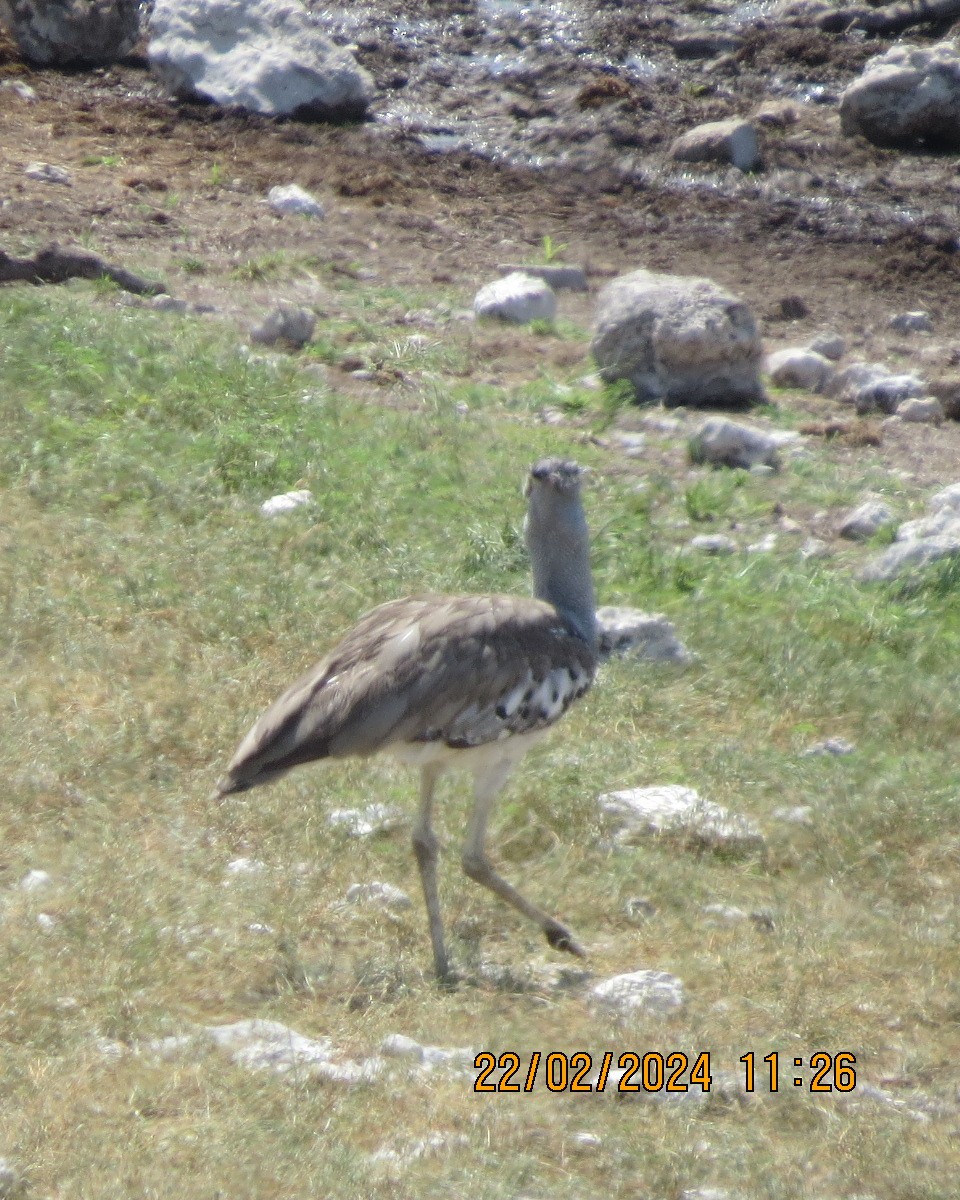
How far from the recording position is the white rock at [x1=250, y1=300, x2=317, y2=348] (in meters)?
10.1

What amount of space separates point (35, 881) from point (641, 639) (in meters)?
2.91

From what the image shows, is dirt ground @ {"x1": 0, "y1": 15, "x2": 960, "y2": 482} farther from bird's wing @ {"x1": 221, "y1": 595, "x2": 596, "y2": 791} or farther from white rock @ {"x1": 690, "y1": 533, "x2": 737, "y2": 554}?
bird's wing @ {"x1": 221, "y1": 595, "x2": 596, "y2": 791}

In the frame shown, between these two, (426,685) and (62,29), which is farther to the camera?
(62,29)

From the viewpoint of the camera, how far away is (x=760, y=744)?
6598 millimetres

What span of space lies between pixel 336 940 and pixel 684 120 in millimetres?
11781

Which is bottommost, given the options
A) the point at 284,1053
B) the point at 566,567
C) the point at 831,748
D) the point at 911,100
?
the point at 831,748

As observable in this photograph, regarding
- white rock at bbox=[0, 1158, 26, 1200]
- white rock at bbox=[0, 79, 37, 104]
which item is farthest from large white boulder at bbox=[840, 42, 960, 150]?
white rock at bbox=[0, 1158, 26, 1200]

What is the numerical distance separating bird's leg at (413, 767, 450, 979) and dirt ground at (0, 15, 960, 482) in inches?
224

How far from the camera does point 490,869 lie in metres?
5.28

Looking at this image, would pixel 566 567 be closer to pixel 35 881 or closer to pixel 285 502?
pixel 35 881

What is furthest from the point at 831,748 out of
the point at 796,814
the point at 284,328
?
the point at 284,328

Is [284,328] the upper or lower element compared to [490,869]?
upper

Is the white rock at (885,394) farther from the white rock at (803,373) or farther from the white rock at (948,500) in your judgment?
the white rock at (948,500)

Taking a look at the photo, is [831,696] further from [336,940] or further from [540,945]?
Answer: [336,940]
